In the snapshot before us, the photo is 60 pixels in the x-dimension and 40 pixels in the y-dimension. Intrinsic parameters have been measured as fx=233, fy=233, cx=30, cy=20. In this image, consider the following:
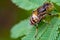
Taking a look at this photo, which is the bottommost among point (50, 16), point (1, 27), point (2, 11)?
point (50, 16)

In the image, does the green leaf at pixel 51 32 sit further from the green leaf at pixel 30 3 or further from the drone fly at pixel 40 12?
the green leaf at pixel 30 3

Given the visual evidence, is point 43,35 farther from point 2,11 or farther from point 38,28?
point 2,11

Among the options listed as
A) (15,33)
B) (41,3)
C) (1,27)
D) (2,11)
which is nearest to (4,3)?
(2,11)

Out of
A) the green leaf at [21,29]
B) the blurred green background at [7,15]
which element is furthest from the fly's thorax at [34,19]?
the blurred green background at [7,15]

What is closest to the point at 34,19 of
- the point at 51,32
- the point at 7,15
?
the point at 51,32

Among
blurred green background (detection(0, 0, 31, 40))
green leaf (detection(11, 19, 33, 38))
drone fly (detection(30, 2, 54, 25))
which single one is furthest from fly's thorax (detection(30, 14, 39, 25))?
blurred green background (detection(0, 0, 31, 40))

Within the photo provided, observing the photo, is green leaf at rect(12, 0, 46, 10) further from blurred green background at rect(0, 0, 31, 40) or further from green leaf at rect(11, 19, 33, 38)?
blurred green background at rect(0, 0, 31, 40)

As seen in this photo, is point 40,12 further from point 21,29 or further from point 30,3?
point 21,29
